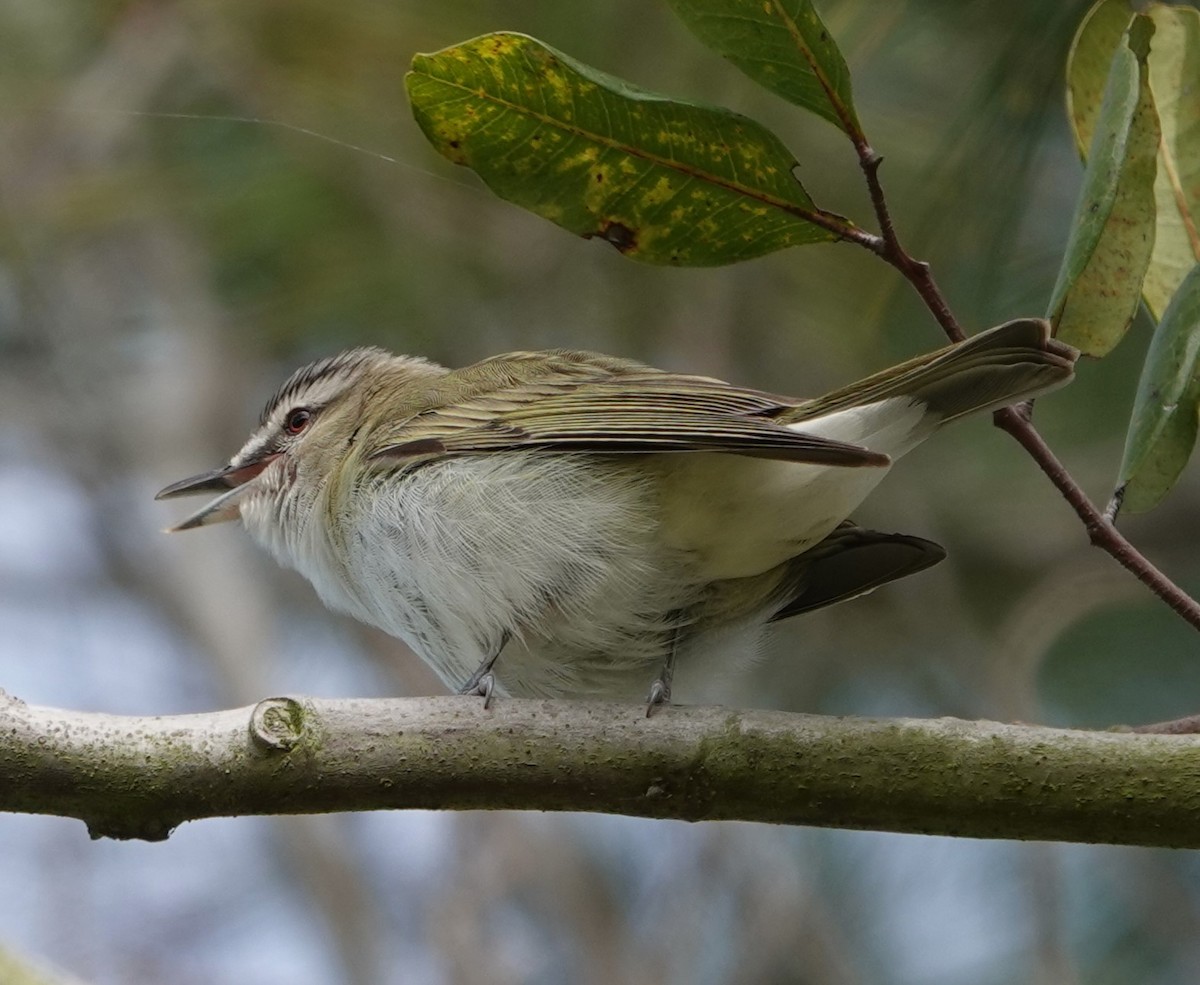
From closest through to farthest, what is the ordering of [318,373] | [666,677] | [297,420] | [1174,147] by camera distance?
[1174,147] → [666,677] → [297,420] → [318,373]

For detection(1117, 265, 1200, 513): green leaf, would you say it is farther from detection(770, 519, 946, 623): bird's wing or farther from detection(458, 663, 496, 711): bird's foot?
detection(458, 663, 496, 711): bird's foot

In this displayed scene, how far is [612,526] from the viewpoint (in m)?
2.73

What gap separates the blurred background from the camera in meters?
4.16

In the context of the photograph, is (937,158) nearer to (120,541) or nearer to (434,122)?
(434,122)

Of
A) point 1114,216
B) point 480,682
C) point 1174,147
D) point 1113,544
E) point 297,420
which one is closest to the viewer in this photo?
→ point 1113,544

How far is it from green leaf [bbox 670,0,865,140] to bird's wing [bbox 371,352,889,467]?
54 centimetres

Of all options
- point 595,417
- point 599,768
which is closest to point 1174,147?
point 595,417

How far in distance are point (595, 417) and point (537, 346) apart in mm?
2328

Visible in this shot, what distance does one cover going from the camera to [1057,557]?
18.6 feet

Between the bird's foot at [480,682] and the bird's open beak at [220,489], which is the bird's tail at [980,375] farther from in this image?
the bird's open beak at [220,489]

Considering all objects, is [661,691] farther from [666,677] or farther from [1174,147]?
[1174,147]

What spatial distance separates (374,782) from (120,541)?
5.07 metres

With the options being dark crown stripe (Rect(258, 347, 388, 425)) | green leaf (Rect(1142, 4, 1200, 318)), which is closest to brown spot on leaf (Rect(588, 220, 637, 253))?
green leaf (Rect(1142, 4, 1200, 318))

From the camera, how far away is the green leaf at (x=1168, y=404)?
80.7 inches
